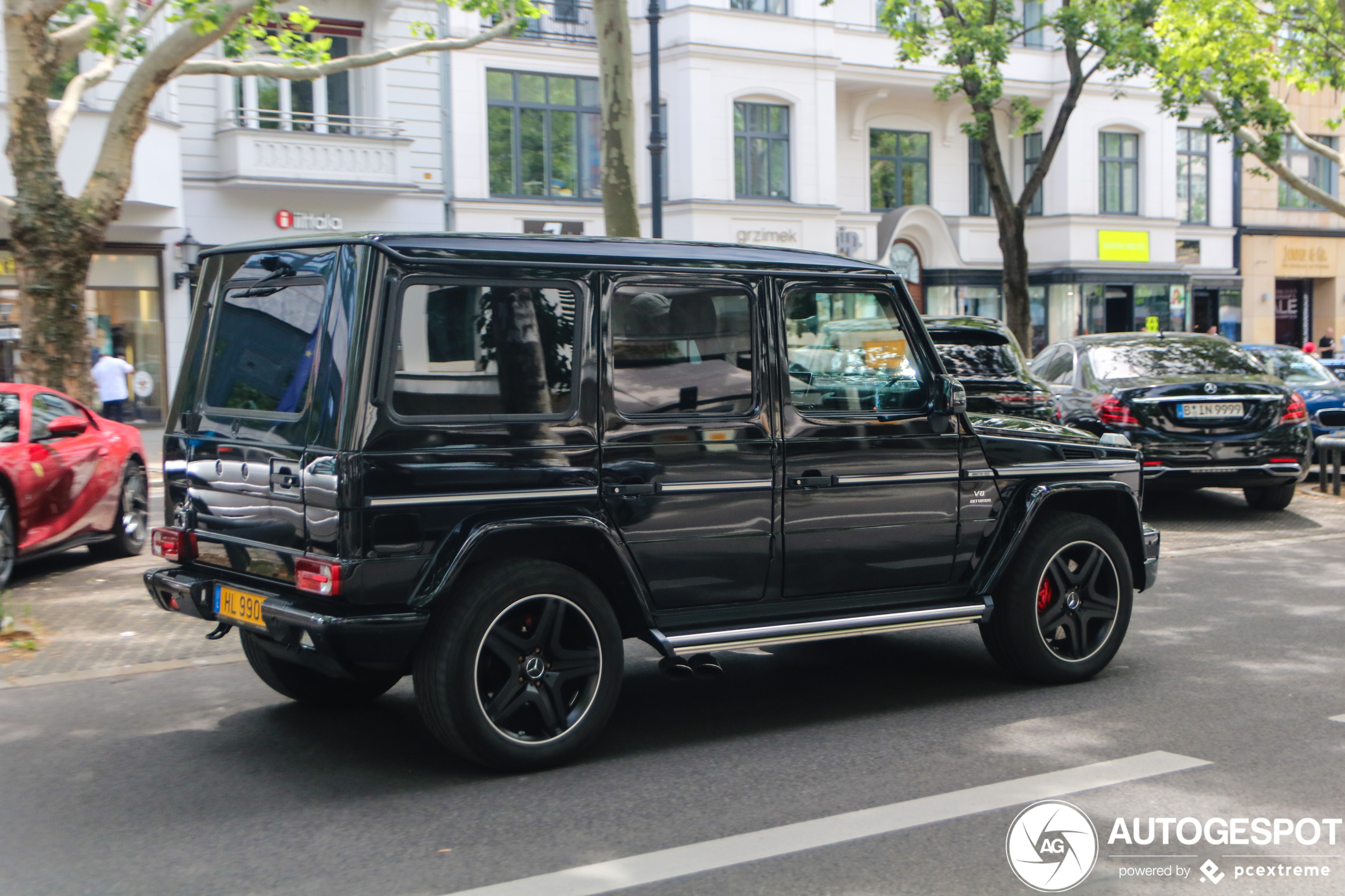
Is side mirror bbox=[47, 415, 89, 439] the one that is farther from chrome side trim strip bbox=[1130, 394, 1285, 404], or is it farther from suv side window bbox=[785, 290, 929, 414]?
chrome side trim strip bbox=[1130, 394, 1285, 404]

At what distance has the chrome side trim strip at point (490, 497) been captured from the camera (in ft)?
15.5

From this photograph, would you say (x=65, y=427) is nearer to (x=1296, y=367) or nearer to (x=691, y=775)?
(x=691, y=775)

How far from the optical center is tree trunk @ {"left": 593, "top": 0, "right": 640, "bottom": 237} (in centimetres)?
1308

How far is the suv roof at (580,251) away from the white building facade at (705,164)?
13.5 metres

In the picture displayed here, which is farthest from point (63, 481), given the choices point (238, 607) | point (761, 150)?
point (761, 150)

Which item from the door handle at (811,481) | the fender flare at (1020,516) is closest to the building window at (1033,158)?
the fender flare at (1020,516)

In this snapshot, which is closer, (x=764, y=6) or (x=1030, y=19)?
(x=764, y=6)

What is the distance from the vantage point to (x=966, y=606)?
19.7ft

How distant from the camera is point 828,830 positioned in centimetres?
438

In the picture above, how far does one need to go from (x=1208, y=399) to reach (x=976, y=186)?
25.5 m

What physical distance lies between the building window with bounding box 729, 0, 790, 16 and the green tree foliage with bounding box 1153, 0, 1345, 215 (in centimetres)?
884

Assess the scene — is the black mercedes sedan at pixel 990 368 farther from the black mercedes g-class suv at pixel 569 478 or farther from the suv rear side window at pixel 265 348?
the suv rear side window at pixel 265 348

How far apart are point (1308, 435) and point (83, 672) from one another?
405 inches

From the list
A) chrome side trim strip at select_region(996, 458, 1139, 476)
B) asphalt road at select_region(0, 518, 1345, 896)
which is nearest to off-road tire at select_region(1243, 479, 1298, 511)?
asphalt road at select_region(0, 518, 1345, 896)
